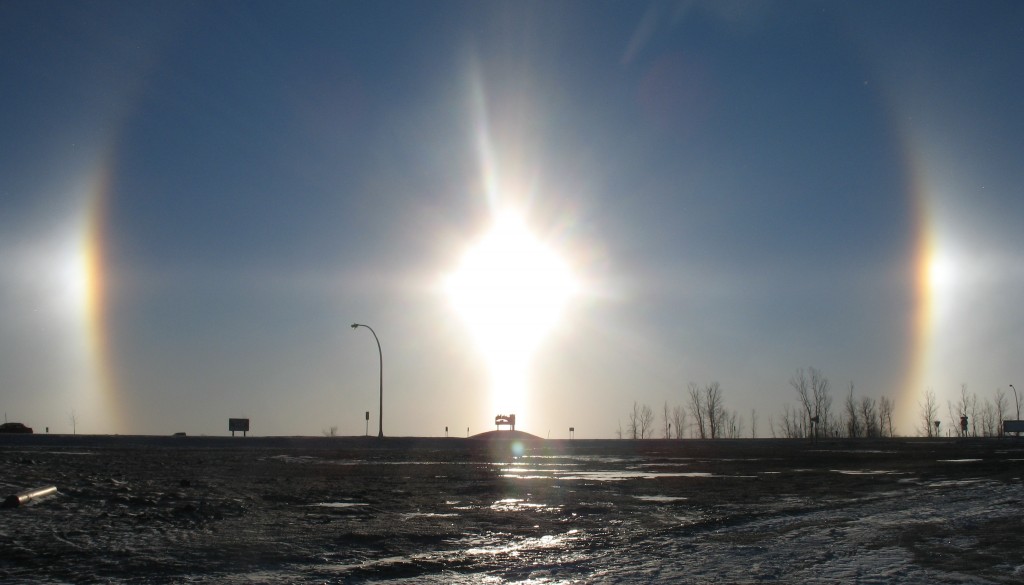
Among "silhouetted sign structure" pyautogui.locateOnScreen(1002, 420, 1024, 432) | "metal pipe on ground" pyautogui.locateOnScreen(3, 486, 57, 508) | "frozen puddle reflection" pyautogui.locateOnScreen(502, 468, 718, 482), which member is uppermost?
"metal pipe on ground" pyautogui.locateOnScreen(3, 486, 57, 508)

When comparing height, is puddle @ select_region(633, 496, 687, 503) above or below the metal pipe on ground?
below

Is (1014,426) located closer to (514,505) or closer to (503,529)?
(514,505)

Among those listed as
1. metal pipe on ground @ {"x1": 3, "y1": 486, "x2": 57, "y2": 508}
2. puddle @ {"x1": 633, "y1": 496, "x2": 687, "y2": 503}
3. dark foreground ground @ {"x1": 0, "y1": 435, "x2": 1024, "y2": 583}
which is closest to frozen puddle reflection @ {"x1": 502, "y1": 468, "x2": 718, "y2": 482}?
dark foreground ground @ {"x1": 0, "y1": 435, "x2": 1024, "y2": 583}

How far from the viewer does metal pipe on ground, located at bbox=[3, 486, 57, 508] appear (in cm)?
1055

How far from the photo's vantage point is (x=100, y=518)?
32.9 ft

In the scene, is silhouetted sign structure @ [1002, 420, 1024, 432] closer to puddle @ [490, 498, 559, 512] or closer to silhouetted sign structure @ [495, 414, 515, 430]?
silhouetted sign structure @ [495, 414, 515, 430]

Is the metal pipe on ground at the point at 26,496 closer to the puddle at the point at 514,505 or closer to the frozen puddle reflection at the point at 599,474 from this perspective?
the puddle at the point at 514,505

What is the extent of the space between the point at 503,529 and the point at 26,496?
642 cm

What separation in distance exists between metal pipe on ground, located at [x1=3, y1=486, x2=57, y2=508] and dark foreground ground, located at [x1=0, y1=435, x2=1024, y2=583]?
150mm

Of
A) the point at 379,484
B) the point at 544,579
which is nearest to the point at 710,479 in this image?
the point at 379,484

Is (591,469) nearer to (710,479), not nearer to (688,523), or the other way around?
(710,479)

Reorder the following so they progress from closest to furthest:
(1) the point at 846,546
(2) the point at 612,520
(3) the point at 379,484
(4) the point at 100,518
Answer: (1) the point at 846,546, (4) the point at 100,518, (2) the point at 612,520, (3) the point at 379,484

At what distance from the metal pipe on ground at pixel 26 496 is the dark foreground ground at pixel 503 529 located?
150 mm

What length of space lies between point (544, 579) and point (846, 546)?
344cm
